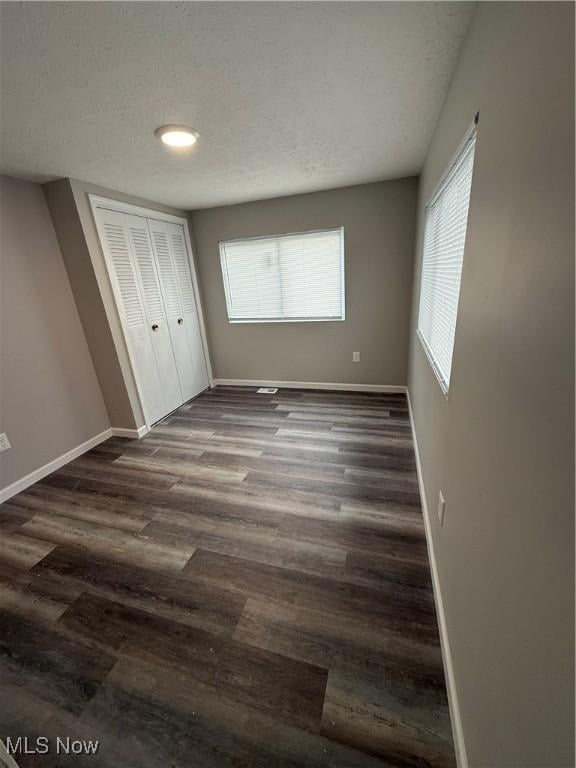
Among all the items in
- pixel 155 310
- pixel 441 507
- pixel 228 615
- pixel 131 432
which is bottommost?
pixel 228 615

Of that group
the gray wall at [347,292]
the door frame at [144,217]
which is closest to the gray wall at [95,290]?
the door frame at [144,217]

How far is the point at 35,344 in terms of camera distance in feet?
7.80

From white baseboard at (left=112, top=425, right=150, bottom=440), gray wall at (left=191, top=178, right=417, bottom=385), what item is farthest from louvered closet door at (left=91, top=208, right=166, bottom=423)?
gray wall at (left=191, top=178, right=417, bottom=385)

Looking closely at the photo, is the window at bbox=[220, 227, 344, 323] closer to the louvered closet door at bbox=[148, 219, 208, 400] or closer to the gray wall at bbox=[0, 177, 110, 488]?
the louvered closet door at bbox=[148, 219, 208, 400]

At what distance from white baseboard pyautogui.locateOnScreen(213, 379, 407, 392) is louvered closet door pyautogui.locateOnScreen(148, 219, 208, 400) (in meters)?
0.42

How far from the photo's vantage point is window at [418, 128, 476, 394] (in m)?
1.25

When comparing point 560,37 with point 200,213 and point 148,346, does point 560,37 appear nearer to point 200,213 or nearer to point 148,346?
point 148,346

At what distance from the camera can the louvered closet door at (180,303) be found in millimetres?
3247

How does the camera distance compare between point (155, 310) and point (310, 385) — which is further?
point (310, 385)

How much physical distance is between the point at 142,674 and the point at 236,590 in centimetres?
45

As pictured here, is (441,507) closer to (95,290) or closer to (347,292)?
(347,292)

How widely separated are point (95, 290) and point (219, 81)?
76.8 inches

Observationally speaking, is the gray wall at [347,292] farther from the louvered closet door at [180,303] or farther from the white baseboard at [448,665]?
the white baseboard at [448,665]

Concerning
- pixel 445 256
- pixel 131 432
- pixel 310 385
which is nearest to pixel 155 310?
pixel 131 432
